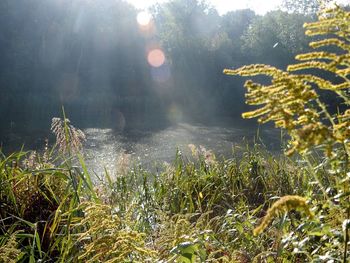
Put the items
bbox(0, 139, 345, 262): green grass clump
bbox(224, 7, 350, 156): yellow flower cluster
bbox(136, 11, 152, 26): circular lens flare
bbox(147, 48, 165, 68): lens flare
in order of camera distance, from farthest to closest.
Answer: bbox(136, 11, 152, 26): circular lens flare < bbox(147, 48, 165, 68): lens flare < bbox(0, 139, 345, 262): green grass clump < bbox(224, 7, 350, 156): yellow flower cluster

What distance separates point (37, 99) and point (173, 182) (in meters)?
26.5

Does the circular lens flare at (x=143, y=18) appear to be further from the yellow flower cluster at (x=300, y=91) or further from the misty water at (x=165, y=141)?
the yellow flower cluster at (x=300, y=91)

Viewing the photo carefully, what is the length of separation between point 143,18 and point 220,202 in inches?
1499

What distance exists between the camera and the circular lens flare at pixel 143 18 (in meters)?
40.1

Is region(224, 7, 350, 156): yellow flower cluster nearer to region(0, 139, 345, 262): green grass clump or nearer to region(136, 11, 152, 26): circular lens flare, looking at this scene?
region(0, 139, 345, 262): green grass clump

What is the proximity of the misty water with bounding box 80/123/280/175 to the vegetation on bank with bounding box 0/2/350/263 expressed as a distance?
195 inches

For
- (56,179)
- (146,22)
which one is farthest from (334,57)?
(146,22)

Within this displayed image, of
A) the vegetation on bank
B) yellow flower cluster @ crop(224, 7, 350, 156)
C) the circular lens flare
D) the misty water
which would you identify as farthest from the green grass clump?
the circular lens flare

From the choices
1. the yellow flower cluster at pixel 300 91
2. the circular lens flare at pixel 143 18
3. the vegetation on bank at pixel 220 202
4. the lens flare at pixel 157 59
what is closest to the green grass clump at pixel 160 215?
the vegetation on bank at pixel 220 202

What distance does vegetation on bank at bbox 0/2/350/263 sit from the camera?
40.2 inches

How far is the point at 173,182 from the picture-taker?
5152 millimetres

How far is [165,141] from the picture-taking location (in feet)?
49.0

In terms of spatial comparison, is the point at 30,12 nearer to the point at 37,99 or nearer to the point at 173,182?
the point at 37,99

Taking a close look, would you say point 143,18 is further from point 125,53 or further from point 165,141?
point 165,141
